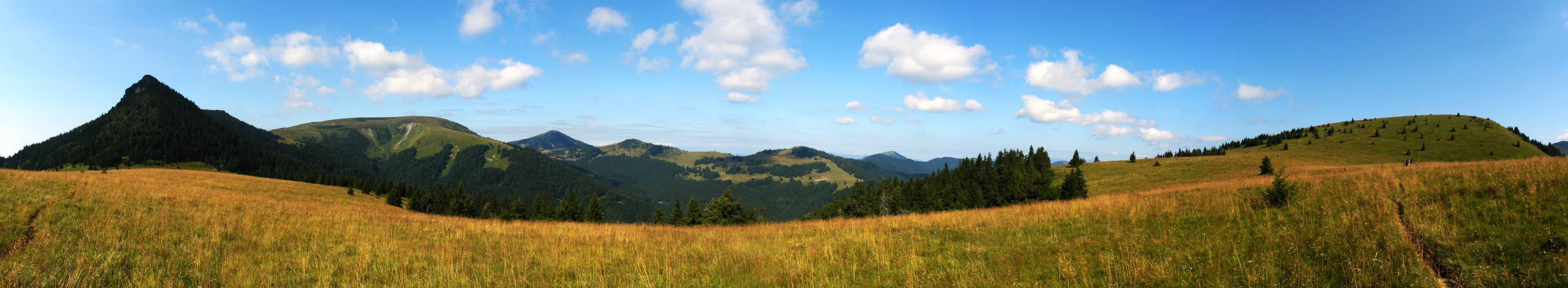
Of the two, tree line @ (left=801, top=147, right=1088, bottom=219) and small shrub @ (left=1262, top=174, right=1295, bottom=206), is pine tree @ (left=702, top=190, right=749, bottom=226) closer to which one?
tree line @ (left=801, top=147, right=1088, bottom=219)

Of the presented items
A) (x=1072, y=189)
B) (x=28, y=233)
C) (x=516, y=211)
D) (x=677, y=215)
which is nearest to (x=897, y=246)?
(x=28, y=233)

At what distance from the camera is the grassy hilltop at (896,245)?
6570mm

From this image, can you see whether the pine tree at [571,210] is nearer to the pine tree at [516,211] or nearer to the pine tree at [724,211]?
the pine tree at [516,211]

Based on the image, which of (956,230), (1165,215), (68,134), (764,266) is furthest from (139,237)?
(68,134)

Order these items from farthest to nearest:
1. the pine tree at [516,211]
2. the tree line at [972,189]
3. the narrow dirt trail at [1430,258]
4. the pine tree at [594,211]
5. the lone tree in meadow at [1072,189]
Answer: the pine tree at [516,211] < the pine tree at [594,211] < the tree line at [972,189] < the lone tree in meadow at [1072,189] < the narrow dirt trail at [1430,258]

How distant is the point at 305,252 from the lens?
30.8 ft

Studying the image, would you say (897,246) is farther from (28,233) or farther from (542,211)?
(542,211)

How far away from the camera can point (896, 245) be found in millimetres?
10602

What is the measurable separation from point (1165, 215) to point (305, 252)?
1867cm

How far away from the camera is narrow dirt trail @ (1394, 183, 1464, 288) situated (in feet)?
18.7

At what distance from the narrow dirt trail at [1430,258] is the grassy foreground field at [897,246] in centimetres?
4

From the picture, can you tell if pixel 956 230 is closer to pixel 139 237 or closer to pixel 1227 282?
pixel 1227 282

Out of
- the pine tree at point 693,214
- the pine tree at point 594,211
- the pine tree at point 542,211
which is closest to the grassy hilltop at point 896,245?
the pine tree at point 693,214

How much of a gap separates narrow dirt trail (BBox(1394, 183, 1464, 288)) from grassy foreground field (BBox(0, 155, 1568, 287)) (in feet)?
0.14
